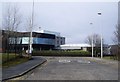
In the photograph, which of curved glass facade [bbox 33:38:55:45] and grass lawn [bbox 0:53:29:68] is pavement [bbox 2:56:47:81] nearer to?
grass lawn [bbox 0:53:29:68]

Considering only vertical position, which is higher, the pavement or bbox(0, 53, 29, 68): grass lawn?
bbox(0, 53, 29, 68): grass lawn

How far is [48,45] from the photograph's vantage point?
406ft

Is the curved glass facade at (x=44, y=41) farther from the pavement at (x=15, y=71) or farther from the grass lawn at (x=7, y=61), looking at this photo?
the pavement at (x=15, y=71)

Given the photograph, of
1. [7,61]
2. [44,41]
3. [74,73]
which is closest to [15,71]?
[74,73]

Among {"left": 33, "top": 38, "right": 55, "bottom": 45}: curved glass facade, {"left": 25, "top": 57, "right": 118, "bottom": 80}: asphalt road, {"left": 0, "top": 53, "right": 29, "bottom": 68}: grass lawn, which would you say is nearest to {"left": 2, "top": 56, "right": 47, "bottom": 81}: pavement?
{"left": 25, "top": 57, "right": 118, "bottom": 80}: asphalt road

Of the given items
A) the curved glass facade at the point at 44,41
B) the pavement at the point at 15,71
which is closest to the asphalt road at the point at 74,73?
the pavement at the point at 15,71

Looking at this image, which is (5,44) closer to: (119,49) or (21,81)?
(21,81)

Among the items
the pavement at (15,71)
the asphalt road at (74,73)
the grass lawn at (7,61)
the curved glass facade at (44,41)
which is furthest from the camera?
the curved glass facade at (44,41)

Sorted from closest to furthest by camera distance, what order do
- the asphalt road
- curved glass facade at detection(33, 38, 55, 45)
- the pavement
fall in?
the pavement, the asphalt road, curved glass facade at detection(33, 38, 55, 45)

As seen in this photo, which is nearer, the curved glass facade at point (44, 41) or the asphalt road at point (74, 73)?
the asphalt road at point (74, 73)

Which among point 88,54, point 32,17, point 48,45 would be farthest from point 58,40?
point 32,17

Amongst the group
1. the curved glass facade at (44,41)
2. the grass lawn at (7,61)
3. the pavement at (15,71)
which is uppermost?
the curved glass facade at (44,41)

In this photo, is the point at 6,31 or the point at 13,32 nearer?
the point at 6,31

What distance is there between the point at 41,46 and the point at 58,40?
88.3 feet
